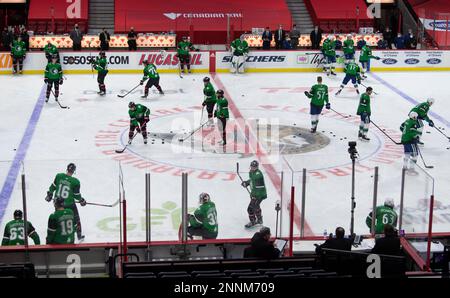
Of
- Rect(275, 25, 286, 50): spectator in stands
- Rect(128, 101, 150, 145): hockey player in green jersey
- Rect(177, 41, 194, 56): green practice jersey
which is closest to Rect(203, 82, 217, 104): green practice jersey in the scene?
Rect(128, 101, 150, 145): hockey player in green jersey

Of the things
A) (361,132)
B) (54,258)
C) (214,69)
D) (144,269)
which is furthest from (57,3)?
(144,269)

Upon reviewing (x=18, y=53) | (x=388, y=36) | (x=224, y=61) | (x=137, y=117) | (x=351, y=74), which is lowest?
(x=137, y=117)

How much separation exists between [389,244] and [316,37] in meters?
20.3

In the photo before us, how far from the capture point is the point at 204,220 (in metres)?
8.76

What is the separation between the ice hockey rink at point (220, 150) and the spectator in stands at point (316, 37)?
350 centimetres

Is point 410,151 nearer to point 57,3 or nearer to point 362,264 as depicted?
point 362,264

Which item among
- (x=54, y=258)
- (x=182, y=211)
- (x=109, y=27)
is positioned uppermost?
(x=109, y=27)

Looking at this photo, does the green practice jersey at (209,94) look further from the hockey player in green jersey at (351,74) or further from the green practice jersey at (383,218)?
the green practice jersey at (383,218)

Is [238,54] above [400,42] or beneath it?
beneath

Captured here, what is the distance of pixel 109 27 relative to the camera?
2947cm

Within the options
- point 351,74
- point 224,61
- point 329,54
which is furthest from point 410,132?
point 224,61

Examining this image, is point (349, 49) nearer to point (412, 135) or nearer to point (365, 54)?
point (365, 54)

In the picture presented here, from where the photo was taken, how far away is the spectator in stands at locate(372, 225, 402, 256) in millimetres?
7816

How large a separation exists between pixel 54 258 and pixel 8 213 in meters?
2.19
